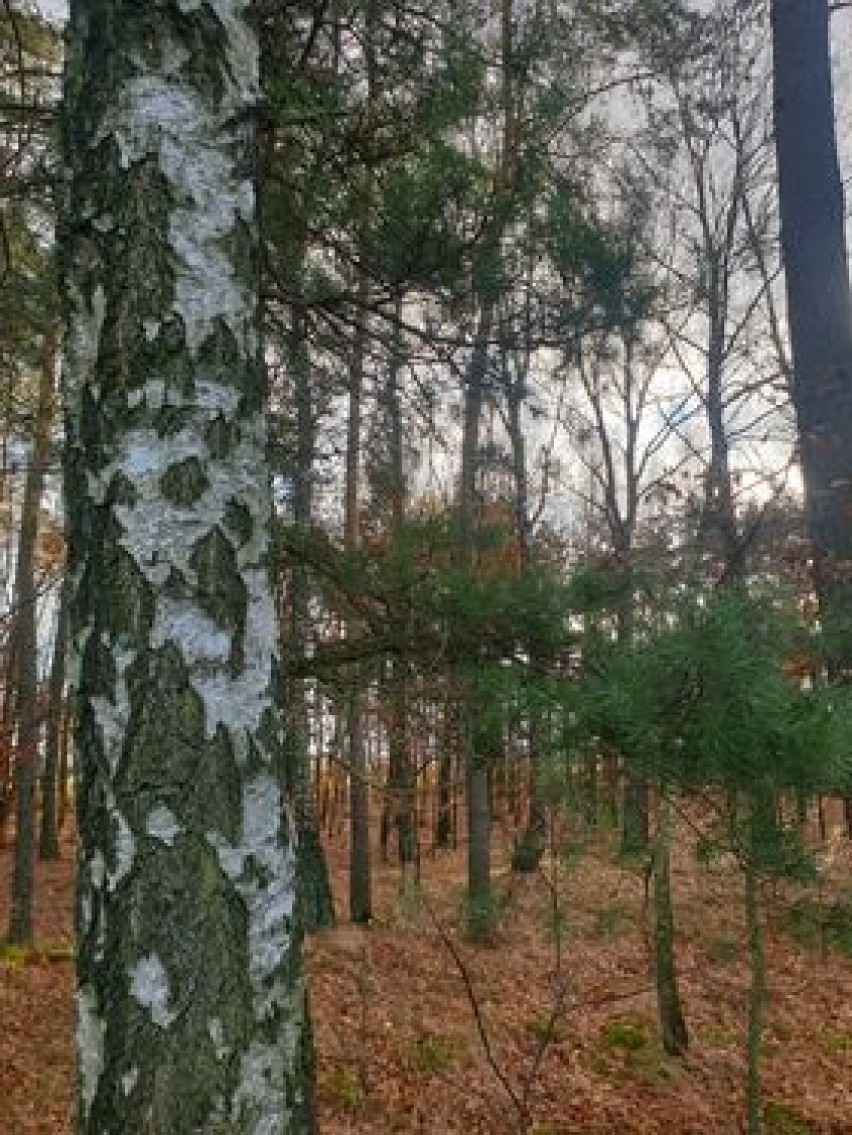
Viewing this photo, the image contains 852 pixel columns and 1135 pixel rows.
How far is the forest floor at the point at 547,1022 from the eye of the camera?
20.0ft

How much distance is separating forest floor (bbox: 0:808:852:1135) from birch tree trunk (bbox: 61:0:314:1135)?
287 cm

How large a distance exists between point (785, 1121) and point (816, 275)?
5353 millimetres

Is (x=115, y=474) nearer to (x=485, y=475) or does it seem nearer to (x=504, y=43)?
(x=504, y=43)

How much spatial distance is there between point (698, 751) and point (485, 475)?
13.0 meters

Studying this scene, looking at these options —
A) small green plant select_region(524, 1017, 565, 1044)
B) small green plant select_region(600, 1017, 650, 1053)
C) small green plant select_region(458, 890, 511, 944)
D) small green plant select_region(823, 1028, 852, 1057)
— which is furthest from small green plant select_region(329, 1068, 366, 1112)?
small green plant select_region(823, 1028, 852, 1057)

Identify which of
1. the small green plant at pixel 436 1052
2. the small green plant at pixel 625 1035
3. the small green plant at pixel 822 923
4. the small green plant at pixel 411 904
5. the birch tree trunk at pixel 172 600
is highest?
the birch tree trunk at pixel 172 600

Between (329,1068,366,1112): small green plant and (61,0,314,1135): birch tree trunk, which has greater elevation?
(61,0,314,1135): birch tree trunk

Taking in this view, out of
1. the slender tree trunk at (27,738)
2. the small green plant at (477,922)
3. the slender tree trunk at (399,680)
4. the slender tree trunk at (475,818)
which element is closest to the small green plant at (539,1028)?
the slender tree trunk at (475,818)

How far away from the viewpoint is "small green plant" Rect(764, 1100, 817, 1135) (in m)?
6.61

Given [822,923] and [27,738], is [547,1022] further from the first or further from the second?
[27,738]

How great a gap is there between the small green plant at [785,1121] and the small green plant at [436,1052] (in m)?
2.03

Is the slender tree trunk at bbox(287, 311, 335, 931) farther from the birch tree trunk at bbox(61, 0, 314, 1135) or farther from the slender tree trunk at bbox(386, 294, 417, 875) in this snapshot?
the birch tree trunk at bbox(61, 0, 314, 1135)

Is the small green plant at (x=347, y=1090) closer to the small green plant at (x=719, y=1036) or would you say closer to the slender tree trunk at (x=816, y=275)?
the small green plant at (x=719, y=1036)

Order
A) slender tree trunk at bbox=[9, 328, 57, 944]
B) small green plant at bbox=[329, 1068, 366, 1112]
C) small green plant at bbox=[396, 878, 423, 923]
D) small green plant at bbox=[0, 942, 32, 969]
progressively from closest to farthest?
small green plant at bbox=[329, 1068, 366, 1112] < small green plant at bbox=[396, 878, 423, 923] < small green plant at bbox=[0, 942, 32, 969] < slender tree trunk at bbox=[9, 328, 57, 944]
